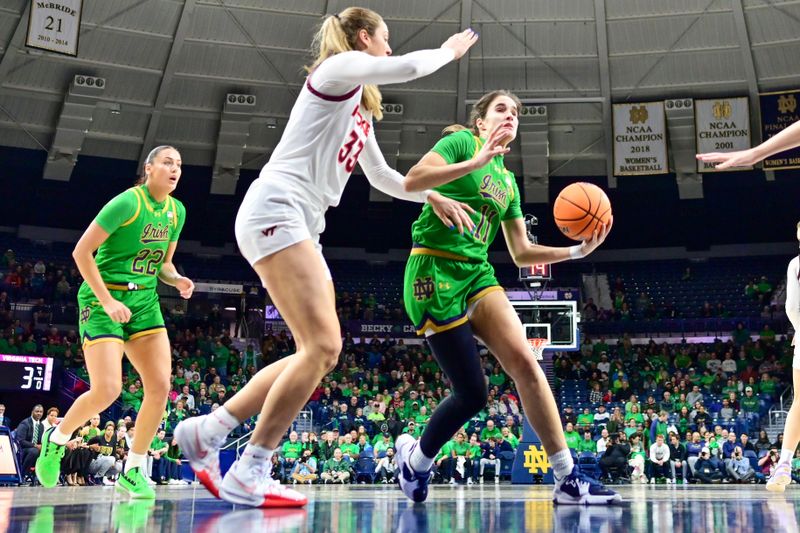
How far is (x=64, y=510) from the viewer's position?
12.8 ft

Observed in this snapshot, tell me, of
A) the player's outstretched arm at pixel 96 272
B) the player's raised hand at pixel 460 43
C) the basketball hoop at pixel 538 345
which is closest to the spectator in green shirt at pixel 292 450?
the basketball hoop at pixel 538 345

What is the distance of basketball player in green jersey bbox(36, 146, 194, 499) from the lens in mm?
5285

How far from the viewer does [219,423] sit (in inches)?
150

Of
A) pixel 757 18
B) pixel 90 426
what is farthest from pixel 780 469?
pixel 757 18

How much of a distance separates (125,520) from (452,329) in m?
1.83

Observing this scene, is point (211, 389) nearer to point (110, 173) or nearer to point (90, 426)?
point (90, 426)

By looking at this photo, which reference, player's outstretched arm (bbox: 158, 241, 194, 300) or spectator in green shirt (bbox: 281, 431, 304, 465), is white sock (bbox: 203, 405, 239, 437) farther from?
spectator in green shirt (bbox: 281, 431, 304, 465)

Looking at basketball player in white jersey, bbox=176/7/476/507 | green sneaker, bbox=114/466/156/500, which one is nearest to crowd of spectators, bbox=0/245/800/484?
green sneaker, bbox=114/466/156/500

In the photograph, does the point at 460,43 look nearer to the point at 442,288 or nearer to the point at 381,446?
the point at 442,288

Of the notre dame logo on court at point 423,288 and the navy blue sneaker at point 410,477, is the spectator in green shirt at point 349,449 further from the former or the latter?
the notre dame logo on court at point 423,288

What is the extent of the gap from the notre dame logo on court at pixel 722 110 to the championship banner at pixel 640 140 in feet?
4.49

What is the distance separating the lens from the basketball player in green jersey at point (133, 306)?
5285 millimetres

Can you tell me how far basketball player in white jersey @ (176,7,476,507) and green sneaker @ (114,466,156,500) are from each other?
1544mm

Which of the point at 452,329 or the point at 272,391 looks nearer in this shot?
the point at 272,391
